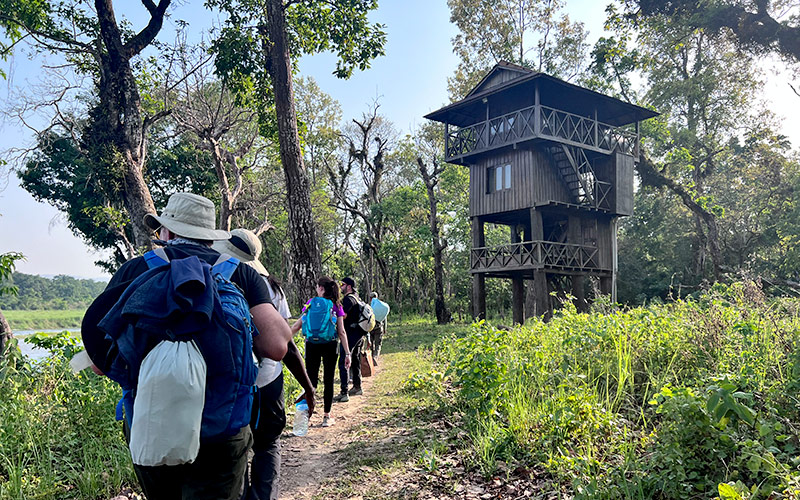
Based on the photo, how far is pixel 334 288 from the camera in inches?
262

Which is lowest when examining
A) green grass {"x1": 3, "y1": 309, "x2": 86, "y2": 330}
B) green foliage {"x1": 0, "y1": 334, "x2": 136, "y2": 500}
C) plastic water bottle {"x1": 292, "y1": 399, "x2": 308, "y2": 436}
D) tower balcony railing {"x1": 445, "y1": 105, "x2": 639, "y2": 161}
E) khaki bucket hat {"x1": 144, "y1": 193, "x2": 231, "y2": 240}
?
green grass {"x1": 3, "y1": 309, "x2": 86, "y2": 330}

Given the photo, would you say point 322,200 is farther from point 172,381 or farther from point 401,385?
point 172,381

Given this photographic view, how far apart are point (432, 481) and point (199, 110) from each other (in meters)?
18.4

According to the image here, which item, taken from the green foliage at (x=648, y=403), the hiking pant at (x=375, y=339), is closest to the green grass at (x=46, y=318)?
the hiking pant at (x=375, y=339)

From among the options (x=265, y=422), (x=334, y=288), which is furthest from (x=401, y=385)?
(x=265, y=422)

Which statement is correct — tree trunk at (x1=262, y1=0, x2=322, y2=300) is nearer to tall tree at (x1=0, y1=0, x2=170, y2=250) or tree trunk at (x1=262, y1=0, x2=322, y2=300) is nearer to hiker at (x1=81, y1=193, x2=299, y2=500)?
tall tree at (x1=0, y1=0, x2=170, y2=250)

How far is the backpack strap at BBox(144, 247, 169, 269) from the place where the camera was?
7.97 feet

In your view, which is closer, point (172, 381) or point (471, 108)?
point (172, 381)

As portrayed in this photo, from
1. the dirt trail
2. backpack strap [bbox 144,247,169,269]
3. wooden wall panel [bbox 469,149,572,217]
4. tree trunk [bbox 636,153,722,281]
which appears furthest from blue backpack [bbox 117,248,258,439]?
tree trunk [bbox 636,153,722,281]

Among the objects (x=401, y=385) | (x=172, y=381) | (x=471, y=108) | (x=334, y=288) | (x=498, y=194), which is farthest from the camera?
(x=471, y=108)

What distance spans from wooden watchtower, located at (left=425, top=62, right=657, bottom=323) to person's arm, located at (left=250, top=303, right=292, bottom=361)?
16.8 meters

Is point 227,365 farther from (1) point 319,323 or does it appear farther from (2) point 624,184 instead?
(2) point 624,184

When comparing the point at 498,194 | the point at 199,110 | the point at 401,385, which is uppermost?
the point at 199,110

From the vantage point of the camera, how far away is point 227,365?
2.22 meters
